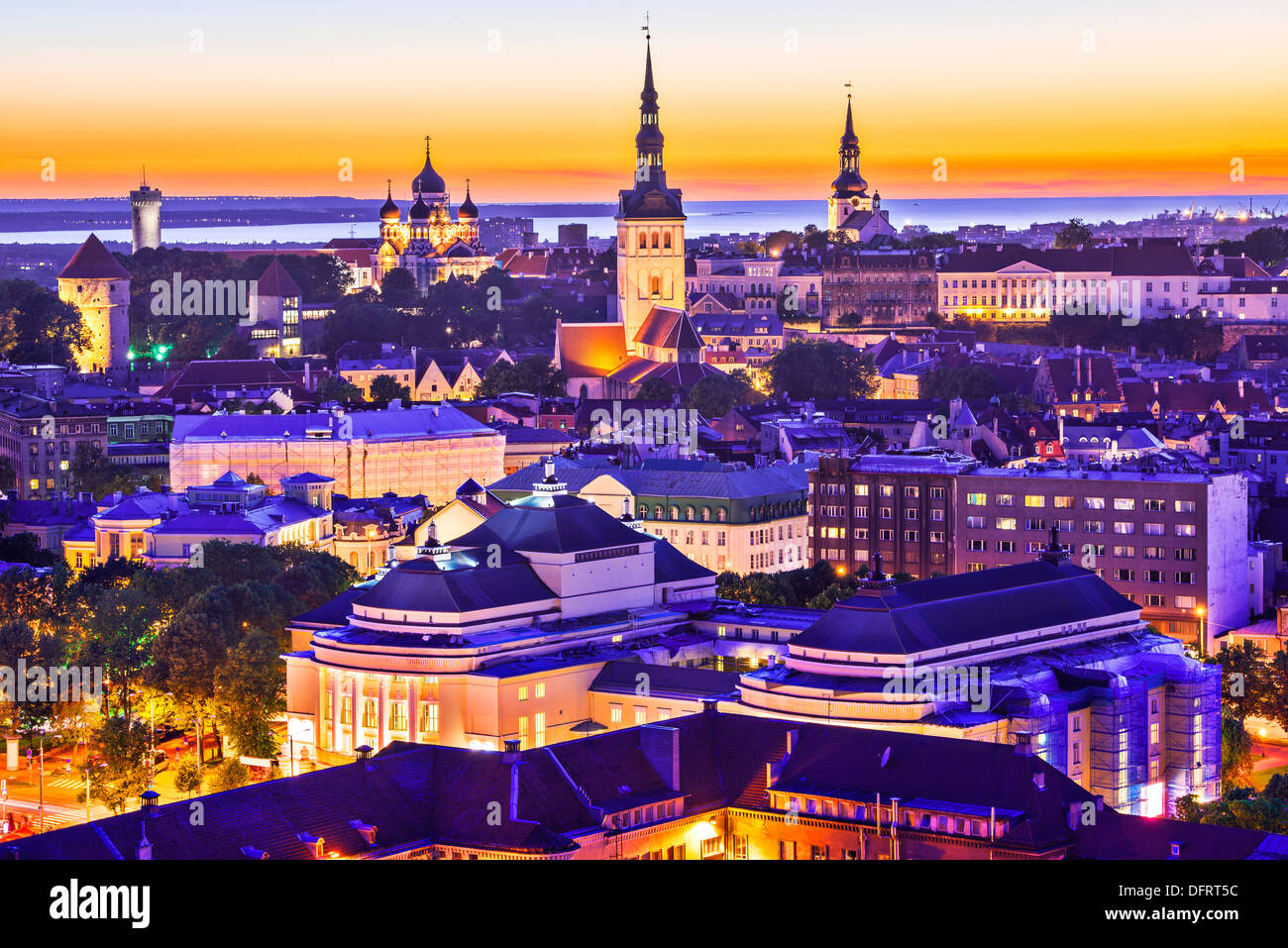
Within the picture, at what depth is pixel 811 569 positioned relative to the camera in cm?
7794

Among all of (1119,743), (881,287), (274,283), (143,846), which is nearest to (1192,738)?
(1119,743)

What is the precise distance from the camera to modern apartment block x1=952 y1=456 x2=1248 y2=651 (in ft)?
244

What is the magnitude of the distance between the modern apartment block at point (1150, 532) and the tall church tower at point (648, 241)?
262ft

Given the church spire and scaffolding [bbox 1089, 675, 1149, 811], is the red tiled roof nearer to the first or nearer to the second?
the church spire

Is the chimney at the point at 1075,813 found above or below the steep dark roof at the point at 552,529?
below

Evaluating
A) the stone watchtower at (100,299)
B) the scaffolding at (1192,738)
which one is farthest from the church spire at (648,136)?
the scaffolding at (1192,738)

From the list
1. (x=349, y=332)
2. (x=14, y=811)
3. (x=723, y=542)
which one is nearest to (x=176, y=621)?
(x=14, y=811)

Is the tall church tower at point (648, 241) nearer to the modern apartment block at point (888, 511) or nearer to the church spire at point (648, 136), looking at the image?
the church spire at point (648, 136)

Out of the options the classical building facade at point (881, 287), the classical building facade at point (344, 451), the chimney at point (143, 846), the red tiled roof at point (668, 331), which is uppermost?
the classical building facade at point (881, 287)

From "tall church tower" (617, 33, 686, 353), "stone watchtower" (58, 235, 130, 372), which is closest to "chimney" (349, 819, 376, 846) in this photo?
"tall church tower" (617, 33, 686, 353)

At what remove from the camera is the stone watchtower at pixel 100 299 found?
161125mm

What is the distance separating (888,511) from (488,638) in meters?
30.9
